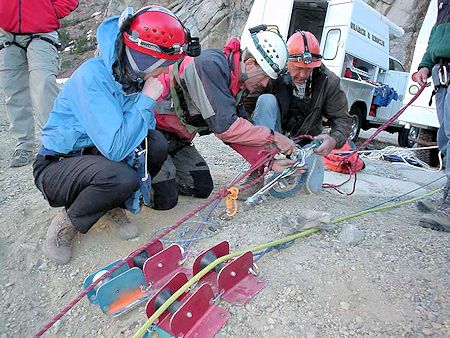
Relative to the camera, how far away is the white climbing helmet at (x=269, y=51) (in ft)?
9.06

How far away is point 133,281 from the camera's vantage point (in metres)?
2.18

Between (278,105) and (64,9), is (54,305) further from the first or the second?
(64,9)

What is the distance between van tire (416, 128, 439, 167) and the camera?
229 inches

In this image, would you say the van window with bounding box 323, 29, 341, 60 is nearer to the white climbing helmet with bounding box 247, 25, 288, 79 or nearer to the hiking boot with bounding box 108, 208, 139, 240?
the white climbing helmet with bounding box 247, 25, 288, 79

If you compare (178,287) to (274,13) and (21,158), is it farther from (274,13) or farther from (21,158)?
(274,13)

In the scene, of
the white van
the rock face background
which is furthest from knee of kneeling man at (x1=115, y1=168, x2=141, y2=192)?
the rock face background

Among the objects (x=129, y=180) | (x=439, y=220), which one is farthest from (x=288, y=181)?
(x=129, y=180)

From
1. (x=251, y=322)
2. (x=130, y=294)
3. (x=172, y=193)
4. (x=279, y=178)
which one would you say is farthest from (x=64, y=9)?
(x=251, y=322)

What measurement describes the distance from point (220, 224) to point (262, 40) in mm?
1327

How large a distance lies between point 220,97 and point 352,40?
5.17 metres

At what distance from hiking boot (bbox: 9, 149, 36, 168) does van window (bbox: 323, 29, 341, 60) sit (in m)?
4.96

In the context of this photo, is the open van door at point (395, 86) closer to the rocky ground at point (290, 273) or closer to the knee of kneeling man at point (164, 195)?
the rocky ground at point (290, 273)

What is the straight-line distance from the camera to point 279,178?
326cm

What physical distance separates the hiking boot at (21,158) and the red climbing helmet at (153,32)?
2587 millimetres
